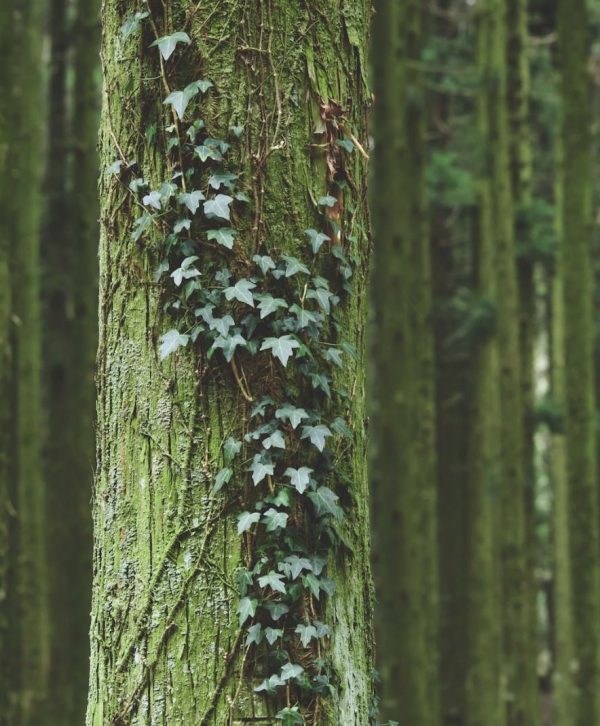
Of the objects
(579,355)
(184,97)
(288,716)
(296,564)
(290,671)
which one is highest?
(579,355)

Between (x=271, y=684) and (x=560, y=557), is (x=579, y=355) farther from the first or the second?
(x=271, y=684)

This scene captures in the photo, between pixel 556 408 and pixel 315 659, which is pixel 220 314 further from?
pixel 556 408

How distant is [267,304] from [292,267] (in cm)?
12

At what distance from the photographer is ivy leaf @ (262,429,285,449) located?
240cm

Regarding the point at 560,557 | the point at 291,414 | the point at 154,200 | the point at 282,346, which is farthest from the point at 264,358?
the point at 560,557

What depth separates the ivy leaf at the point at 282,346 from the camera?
2436 mm

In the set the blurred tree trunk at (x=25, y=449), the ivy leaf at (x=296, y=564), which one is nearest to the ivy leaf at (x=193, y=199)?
the ivy leaf at (x=296, y=564)

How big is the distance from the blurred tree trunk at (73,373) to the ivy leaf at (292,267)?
8053 mm

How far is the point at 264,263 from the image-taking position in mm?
2467

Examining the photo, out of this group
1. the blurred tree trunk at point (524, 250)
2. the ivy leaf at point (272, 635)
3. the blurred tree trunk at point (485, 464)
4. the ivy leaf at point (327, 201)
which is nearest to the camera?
the ivy leaf at point (272, 635)

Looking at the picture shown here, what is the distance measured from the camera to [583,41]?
29.2 feet

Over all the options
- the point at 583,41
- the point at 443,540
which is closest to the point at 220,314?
the point at 583,41

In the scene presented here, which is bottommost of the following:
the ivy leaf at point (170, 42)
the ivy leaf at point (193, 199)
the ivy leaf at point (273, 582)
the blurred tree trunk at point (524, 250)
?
the ivy leaf at point (273, 582)

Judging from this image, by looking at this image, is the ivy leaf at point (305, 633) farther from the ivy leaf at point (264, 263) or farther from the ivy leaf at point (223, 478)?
the ivy leaf at point (264, 263)
